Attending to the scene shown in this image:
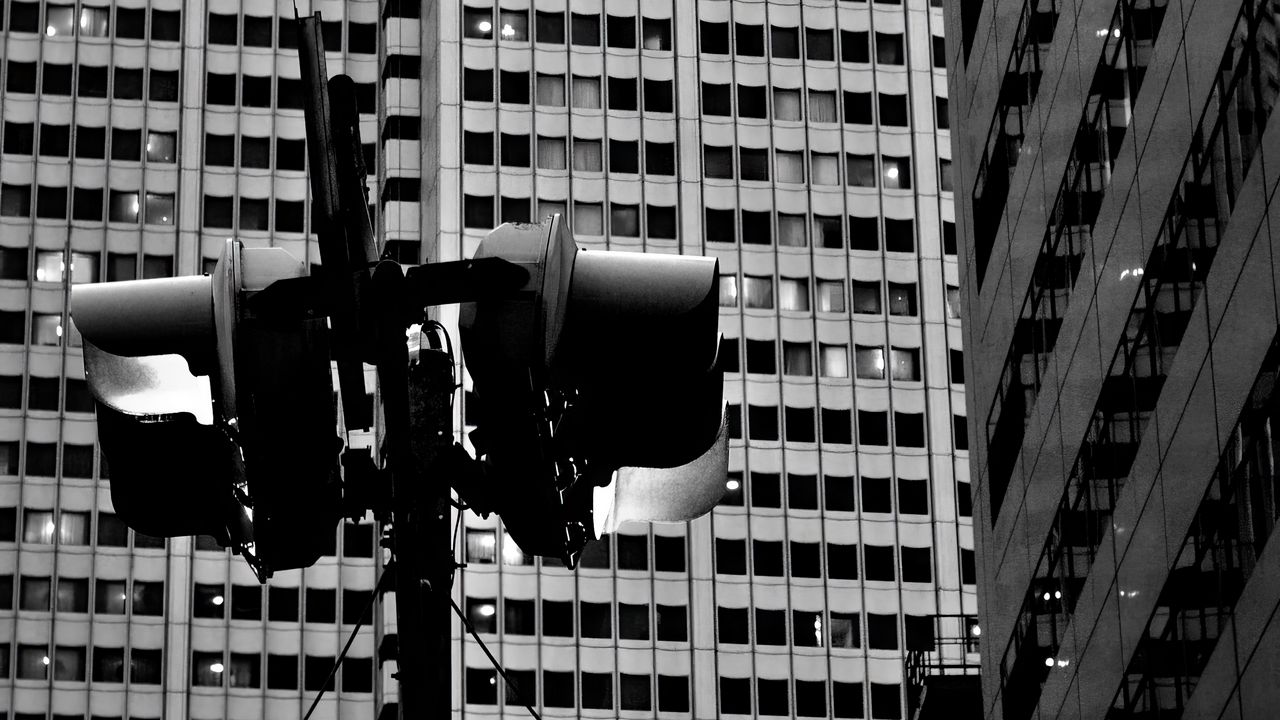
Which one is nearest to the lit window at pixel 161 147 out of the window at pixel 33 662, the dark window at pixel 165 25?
the dark window at pixel 165 25

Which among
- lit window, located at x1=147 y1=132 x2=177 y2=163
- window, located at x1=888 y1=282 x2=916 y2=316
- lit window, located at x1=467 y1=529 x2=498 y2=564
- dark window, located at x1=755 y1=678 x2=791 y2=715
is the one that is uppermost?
lit window, located at x1=147 y1=132 x2=177 y2=163

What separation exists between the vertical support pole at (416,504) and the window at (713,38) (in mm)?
96386

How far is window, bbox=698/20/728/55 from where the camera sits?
103 metres

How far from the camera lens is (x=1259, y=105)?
85.3 feet

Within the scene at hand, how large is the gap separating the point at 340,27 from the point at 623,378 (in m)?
102

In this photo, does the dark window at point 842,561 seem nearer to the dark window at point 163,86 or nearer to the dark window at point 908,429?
the dark window at point 908,429

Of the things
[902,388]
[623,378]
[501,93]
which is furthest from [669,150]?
[623,378]

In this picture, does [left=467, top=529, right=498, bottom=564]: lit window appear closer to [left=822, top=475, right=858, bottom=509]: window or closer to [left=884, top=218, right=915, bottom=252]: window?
[left=822, top=475, right=858, bottom=509]: window

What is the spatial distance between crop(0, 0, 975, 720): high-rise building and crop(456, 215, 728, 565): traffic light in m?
83.2

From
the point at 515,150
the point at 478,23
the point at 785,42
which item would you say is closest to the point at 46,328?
the point at 515,150

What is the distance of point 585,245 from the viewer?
313 feet

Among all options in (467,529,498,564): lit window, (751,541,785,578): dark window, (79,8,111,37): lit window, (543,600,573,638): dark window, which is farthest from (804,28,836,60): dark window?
(79,8,111,37): lit window

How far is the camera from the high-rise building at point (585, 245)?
94.6 m

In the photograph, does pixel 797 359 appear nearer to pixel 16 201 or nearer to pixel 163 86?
pixel 163 86
